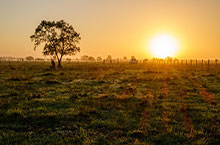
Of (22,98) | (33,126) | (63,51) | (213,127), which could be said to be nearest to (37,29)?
(63,51)

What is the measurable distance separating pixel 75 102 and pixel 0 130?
15.1 ft

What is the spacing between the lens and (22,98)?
1145cm

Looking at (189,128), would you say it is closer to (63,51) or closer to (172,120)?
(172,120)

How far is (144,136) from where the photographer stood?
5.96 meters

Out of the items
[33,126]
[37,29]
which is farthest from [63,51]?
[33,126]

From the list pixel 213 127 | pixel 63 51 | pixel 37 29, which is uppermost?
pixel 37 29

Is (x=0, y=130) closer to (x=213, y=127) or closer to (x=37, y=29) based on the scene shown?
(x=213, y=127)

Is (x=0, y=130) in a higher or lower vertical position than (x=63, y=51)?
lower

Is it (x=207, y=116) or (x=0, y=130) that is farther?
(x=207, y=116)

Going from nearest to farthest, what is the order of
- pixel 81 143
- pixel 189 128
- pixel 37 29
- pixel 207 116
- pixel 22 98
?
1. pixel 81 143
2. pixel 189 128
3. pixel 207 116
4. pixel 22 98
5. pixel 37 29

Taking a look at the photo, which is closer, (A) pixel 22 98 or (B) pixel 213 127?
(B) pixel 213 127

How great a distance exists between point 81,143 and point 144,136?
2.15 meters

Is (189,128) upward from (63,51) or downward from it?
downward

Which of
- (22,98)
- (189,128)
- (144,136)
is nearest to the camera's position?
(144,136)
